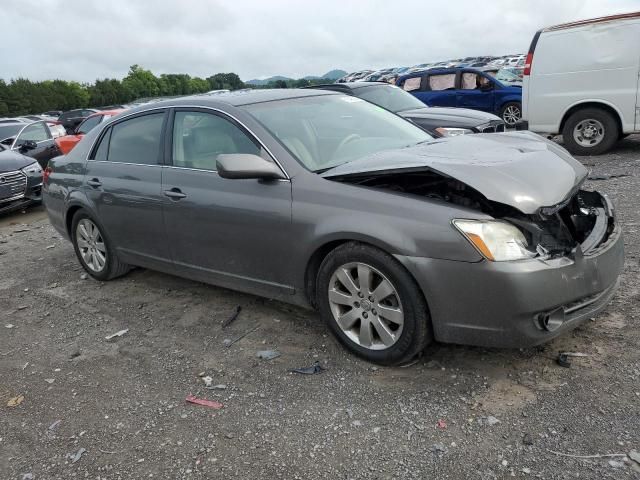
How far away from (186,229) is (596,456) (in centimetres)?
293

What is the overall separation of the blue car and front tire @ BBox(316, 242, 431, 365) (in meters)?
11.5

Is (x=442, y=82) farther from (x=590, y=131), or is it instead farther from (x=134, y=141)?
(x=134, y=141)

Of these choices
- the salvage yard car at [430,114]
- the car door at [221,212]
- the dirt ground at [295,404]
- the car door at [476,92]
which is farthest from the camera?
the car door at [476,92]

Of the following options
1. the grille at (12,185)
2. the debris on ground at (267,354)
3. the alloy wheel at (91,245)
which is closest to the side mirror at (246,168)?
the debris on ground at (267,354)

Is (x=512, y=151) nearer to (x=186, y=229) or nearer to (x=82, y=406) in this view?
(x=186, y=229)

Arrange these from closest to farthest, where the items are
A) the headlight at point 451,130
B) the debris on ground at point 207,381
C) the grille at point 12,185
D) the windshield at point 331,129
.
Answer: the debris on ground at point 207,381, the windshield at point 331,129, the headlight at point 451,130, the grille at point 12,185

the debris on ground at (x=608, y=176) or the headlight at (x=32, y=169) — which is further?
the headlight at (x=32, y=169)

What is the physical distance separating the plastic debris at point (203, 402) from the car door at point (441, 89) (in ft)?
39.5

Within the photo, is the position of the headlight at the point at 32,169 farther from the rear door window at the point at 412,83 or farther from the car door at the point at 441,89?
the car door at the point at 441,89

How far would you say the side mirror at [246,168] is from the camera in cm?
348

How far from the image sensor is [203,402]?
127 inches

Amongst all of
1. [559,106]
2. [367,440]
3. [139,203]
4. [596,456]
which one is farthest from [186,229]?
[559,106]

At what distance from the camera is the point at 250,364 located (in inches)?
142

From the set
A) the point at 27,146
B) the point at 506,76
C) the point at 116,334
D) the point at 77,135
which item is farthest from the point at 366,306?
the point at 506,76
